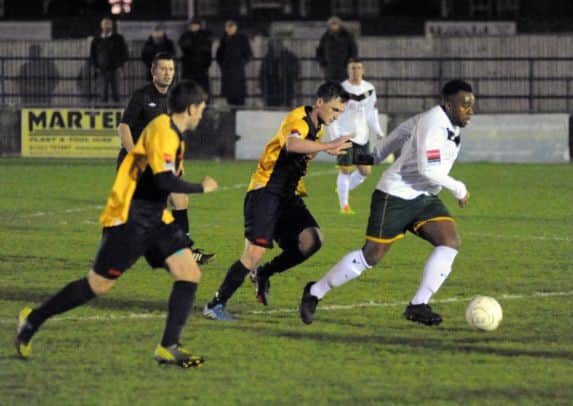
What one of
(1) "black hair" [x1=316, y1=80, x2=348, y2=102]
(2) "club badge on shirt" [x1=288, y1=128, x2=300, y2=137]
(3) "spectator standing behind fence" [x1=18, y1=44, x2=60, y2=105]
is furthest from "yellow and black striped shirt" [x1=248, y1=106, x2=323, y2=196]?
(3) "spectator standing behind fence" [x1=18, y1=44, x2=60, y2=105]

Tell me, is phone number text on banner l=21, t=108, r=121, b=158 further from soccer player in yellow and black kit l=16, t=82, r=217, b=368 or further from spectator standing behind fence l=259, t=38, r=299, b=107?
soccer player in yellow and black kit l=16, t=82, r=217, b=368

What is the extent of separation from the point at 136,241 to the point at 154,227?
16cm

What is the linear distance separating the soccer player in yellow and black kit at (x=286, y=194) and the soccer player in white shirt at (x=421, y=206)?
0.47 m

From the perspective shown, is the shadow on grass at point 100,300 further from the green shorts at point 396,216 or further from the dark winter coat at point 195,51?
the dark winter coat at point 195,51

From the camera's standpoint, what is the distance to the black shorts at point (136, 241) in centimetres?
918

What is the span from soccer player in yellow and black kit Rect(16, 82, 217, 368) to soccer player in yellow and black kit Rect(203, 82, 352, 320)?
1.67 meters

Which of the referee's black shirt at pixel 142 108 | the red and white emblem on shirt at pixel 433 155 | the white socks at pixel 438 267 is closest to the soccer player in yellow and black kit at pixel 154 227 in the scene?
the red and white emblem on shirt at pixel 433 155

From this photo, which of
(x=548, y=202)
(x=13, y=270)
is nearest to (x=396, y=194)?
(x=13, y=270)

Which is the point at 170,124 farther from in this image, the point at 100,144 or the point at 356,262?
the point at 100,144

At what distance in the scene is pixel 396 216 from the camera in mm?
10703

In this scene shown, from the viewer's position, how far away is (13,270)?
13898 mm

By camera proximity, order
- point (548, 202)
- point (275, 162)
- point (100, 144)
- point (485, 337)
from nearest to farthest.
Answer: point (485, 337) < point (275, 162) < point (548, 202) < point (100, 144)

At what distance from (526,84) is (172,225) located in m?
23.0

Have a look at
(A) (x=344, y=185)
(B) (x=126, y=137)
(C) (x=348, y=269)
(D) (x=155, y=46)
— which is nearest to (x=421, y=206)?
(C) (x=348, y=269)
